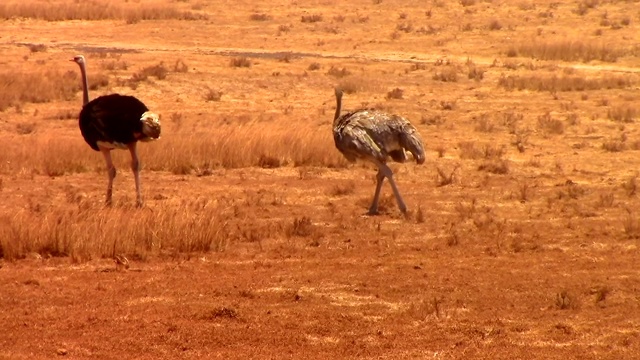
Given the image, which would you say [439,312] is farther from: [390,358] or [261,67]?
[261,67]

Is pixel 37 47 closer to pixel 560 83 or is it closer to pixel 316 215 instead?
pixel 560 83

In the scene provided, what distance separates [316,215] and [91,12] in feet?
96.4

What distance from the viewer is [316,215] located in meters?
13.1

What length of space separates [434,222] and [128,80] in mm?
12719

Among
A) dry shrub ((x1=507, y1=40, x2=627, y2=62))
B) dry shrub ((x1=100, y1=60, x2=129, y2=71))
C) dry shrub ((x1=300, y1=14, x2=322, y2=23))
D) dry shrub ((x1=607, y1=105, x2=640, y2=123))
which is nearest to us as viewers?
dry shrub ((x1=607, y1=105, x2=640, y2=123))

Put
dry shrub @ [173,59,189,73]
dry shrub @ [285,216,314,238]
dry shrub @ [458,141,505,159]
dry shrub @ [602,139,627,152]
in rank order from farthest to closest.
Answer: dry shrub @ [173,59,189,73], dry shrub @ [602,139,627,152], dry shrub @ [458,141,505,159], dry shrub @ [285,216,314,238]

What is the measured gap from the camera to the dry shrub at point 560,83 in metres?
25.6

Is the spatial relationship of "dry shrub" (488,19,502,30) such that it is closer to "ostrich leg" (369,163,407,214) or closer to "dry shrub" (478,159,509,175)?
"dry shrub" (478,159,509,175)

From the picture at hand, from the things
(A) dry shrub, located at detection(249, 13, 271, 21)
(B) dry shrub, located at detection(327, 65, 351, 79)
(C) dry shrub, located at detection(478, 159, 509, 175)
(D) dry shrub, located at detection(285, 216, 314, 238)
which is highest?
(D) dry shrub, located at detection(285, 216, 314, 238)

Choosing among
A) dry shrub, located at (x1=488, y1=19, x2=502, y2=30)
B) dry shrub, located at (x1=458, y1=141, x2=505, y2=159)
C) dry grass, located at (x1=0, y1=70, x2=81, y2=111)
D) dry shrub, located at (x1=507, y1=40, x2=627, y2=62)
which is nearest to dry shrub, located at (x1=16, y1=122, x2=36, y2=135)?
dry grass, located at (x1=0, y1=70, x2=81, y2=111)

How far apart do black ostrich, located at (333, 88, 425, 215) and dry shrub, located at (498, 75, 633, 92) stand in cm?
1337

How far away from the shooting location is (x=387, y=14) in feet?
139

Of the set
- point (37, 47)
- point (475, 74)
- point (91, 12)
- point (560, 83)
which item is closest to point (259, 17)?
point (91, 12)

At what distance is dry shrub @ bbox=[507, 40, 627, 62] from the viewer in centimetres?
3159
